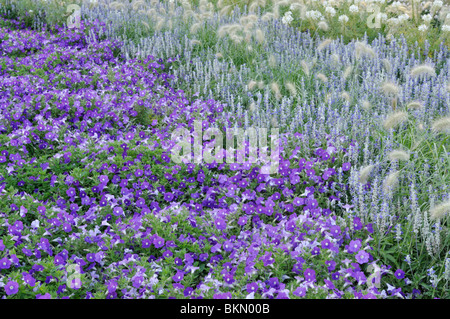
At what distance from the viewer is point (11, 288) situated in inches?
96.5

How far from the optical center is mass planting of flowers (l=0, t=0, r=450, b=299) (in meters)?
2.67

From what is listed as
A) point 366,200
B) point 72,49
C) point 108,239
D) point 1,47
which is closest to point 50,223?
point 108,239

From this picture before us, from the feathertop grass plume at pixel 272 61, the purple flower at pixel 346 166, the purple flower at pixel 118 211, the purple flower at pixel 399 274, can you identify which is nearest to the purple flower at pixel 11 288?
the purple flower at pixel 118 211

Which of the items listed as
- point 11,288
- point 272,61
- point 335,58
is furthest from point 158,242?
point 335,58

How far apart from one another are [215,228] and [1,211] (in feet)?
4.93

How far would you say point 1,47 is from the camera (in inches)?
279

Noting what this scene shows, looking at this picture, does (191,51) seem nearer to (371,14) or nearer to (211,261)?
(371,14)

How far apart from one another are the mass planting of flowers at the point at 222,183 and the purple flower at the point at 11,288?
0.03ft

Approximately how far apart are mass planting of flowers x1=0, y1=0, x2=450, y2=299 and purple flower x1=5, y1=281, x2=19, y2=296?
0.03ft

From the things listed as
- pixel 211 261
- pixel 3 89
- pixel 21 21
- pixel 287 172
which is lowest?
pixel 211 261

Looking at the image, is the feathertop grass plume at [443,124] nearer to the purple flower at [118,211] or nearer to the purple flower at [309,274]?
the purple flower at [309,274]

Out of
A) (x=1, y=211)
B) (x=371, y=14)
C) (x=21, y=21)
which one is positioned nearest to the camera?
(x=1, y=211)

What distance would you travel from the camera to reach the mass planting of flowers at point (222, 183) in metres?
2.67

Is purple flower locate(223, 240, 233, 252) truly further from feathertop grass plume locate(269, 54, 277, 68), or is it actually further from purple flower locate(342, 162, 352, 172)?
feathertop grass plume locate(269, 54, 277, 68)
